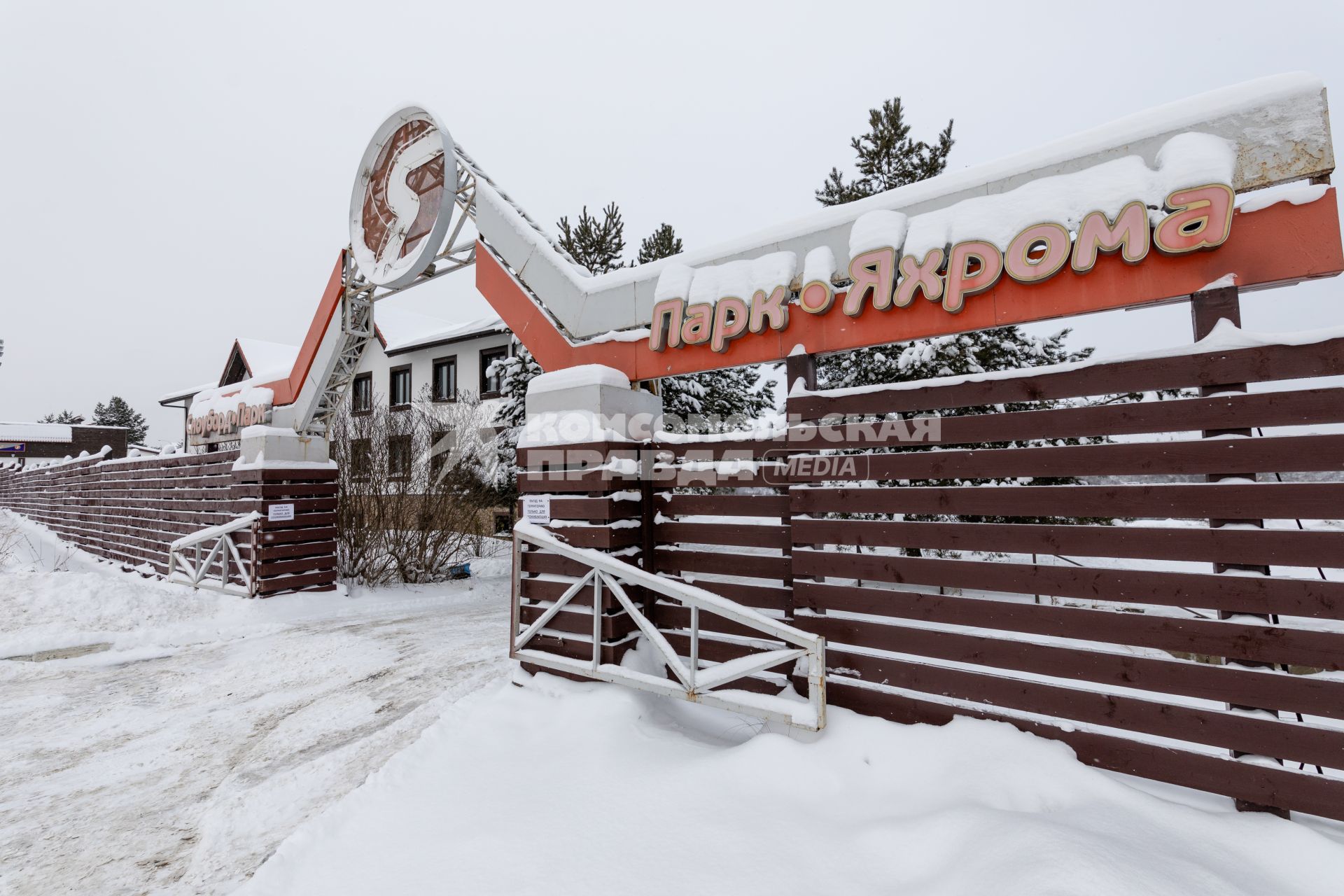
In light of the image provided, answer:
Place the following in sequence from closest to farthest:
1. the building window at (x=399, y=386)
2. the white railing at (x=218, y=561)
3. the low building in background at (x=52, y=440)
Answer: the white railing at (x=218, y=561), the building window at (x=399, y=386), the low building in background at (x=52, y=440)

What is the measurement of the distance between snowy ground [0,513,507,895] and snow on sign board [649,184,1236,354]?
4.02 meters

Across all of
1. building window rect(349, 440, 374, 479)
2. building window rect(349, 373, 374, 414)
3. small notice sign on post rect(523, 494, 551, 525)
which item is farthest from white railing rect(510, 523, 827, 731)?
building window rect(349, 373, 374, 414)

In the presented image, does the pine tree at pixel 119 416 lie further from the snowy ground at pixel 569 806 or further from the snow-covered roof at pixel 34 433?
the snowy ground at pixel 569 806

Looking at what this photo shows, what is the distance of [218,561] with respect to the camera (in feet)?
36.5

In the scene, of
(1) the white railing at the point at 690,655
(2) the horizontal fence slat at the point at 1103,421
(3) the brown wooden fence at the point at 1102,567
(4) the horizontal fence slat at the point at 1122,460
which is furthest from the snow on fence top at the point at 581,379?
(4) the horizontal fence slat at the point at 1122,460

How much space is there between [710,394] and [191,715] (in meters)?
10.7

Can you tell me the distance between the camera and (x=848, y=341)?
4559 mm

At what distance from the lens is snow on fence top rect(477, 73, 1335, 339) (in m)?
3.25

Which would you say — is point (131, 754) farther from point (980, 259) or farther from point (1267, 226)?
point (1267, 226)

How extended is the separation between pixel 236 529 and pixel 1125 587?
40.4 ft

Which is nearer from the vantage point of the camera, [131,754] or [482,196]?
[131,754]

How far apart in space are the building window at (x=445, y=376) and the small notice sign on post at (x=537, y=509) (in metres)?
19.6

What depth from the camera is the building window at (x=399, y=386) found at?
25688 mm

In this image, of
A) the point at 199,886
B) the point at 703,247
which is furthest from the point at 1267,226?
the point at 199,886
